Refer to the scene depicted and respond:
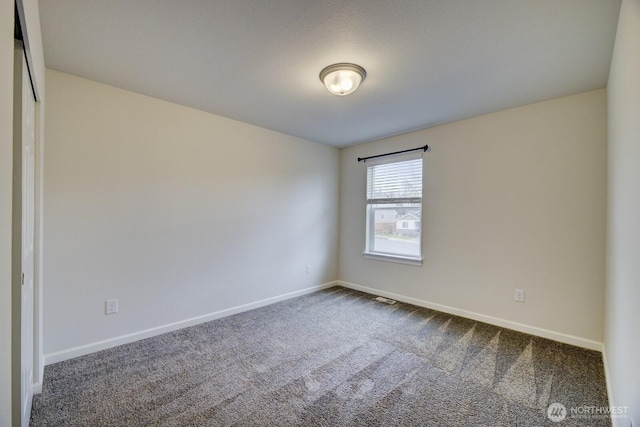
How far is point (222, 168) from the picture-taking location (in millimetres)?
3230

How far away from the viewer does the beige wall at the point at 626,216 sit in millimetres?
1249

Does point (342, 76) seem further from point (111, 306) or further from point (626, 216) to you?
point (111, 306)

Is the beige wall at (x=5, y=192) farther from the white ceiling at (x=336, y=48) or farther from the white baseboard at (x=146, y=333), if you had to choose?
the white baseboard at (x=146, y=333)

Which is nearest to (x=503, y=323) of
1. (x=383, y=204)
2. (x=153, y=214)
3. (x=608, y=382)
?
(x=608, y=382)

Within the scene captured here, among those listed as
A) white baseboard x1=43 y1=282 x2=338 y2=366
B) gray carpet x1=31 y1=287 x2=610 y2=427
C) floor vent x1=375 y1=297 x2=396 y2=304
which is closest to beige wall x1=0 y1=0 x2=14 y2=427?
gray carpet x1=31 y1=287 x2=610 y2=427

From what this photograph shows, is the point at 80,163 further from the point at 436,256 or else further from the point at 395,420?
the point at 436,256

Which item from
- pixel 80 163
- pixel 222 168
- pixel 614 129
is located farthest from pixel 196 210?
pixel 614 129

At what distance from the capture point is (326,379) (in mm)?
2057

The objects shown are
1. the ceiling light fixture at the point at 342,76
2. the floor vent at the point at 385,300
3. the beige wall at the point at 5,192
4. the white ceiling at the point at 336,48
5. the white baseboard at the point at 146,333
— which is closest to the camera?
the beige wall at the point at 5,192

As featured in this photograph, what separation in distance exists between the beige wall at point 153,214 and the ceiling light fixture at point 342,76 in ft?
5.08

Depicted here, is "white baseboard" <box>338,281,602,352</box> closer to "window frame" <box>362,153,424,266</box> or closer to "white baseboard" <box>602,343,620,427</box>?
"white baseboard" <box>602,343,620,427</box>

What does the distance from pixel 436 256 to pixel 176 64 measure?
3.28m

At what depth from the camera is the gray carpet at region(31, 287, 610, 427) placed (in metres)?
1.69

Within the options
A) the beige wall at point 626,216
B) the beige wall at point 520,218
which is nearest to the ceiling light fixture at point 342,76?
the beige wall at point 626,216
